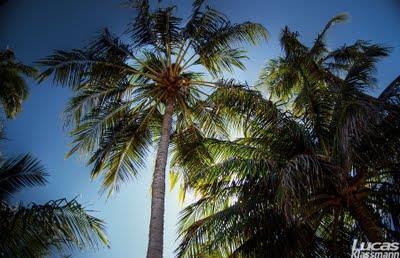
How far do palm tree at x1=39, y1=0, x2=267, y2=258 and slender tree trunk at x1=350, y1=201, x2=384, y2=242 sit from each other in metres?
4.46

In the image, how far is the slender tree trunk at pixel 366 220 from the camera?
9234mm

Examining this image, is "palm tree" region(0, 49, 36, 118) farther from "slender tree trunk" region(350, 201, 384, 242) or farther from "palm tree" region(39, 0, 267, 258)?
"slender tree trunk" region(350, 201, 384, 242)

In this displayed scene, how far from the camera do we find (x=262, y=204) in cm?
946

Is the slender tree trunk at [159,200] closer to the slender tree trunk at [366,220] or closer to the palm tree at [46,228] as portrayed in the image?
the palm tree at [46,228]

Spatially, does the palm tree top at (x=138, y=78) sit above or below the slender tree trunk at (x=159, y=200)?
above

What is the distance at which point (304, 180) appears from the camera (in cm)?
882

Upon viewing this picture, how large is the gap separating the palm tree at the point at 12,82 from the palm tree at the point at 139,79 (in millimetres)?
4606

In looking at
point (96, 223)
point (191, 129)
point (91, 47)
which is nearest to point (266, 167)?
point (96, 223)

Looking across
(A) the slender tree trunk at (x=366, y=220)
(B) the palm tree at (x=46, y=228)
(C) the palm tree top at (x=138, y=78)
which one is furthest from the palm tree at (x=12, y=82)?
(A) the slender tree trunk at (x=366, y=220)

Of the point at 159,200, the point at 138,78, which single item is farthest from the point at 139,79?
the point at 159,200

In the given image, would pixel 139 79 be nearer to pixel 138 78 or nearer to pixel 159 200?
pixel 138 78

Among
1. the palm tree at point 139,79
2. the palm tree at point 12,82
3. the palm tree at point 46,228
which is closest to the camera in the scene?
the palm tree at point 46,228

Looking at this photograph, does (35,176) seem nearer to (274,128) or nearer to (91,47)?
(91,47)

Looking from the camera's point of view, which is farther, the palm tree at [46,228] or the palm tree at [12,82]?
the palm tree at [12,82]
